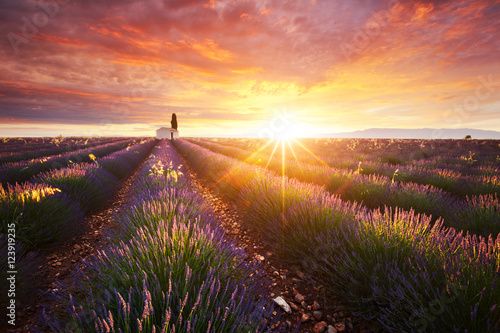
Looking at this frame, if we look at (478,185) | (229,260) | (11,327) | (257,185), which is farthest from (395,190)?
(11,327)

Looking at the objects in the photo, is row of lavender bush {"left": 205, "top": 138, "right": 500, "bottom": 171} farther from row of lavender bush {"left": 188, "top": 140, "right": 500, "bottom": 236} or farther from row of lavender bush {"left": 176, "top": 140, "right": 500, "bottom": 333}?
row of lavender bush {"left": 176, "top": 140, "right": 500, "bottom": 333}

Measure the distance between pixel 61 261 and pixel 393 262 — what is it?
14.5ft

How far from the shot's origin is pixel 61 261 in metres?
3.07

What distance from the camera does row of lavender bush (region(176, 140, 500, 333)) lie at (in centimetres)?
139

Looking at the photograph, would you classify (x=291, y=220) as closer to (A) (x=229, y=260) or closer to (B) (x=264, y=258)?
(B) (x=264, y=258)

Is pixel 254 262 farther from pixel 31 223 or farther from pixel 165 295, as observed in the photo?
pixel 31 223

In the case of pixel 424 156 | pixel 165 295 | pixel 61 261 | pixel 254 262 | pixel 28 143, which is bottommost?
pixel 61 261

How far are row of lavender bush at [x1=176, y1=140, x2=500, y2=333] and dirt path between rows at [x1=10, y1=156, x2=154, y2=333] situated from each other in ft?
8.64

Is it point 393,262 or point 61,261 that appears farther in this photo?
point 61,261

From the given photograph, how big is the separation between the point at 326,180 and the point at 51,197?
249 inches

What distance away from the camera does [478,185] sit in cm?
496

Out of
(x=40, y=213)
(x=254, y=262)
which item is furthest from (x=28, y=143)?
(x=254, y=262)

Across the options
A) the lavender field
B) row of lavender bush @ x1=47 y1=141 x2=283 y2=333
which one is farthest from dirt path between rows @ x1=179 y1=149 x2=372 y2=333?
row of lavender bush @ x1=47 y1=141 x2=283 y2=333

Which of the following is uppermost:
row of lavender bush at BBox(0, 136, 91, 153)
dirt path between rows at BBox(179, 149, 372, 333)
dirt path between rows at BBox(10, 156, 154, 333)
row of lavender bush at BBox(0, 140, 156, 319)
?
row of lavender bush at BBox(0, 136, 91, 153)
